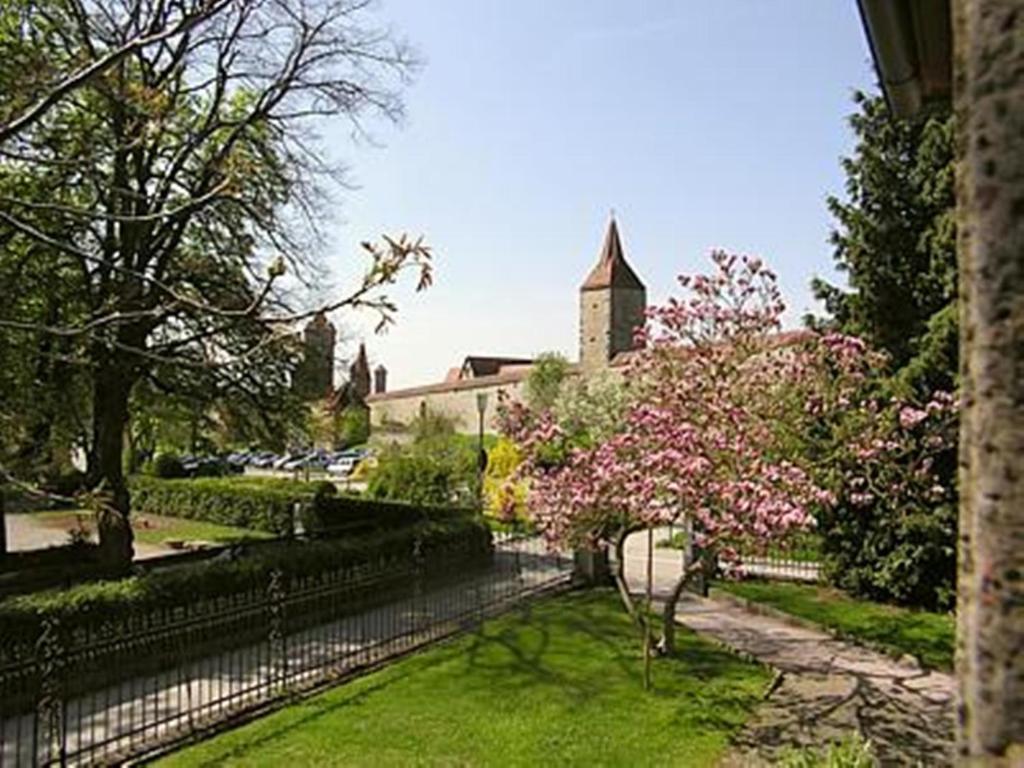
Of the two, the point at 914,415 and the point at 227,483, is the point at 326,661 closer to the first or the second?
the point at 914,415

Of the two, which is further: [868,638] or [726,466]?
[868,638]

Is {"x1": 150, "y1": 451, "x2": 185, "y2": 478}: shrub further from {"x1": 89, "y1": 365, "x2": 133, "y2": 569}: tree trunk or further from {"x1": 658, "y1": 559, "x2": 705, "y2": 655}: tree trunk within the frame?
{"x1": 658, "y1": 559, "x2": 705, "y2": 655}: tree trunk

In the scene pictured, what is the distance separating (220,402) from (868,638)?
12990 mm

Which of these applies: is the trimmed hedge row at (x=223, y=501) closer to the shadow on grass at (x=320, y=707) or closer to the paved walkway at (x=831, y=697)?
the shadow on grass at (x=320, y=707)

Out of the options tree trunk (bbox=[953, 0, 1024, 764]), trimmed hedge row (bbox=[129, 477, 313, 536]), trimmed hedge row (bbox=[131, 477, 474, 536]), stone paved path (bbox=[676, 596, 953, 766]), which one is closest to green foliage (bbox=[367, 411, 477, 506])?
trimmed hedge row (bbox=[131, 477, 474, 536])

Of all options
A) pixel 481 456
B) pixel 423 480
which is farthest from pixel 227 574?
pixel 481 456

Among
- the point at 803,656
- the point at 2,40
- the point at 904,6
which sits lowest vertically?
the point at 803,656

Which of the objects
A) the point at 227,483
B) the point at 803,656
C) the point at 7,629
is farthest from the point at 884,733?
the point at 227,483

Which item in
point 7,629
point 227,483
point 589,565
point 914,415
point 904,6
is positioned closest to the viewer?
point 904,6

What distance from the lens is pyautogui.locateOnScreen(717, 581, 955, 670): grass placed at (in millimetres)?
12555

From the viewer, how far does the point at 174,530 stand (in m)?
27.7

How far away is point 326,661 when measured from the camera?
11781 mm

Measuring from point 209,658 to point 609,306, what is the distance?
190ft

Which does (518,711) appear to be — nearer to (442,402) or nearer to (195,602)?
(195,602)
